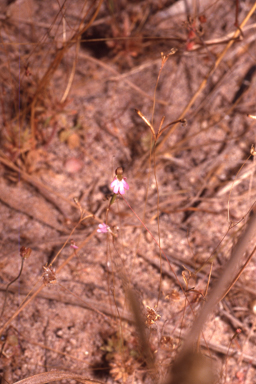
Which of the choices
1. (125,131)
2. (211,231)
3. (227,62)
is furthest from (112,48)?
(211,231)

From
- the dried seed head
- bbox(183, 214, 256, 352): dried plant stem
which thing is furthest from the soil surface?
bbox(183, 214, 256, 352): dried plant stem

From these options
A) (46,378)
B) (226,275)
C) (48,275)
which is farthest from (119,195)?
(46,378)

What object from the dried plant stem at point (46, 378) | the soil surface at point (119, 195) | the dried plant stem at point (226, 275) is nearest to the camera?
the dried plant stem at point (226, 275)

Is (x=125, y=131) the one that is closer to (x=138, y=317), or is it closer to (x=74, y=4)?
(x=74, y=4)

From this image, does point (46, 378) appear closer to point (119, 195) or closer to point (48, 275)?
point (48, 275)

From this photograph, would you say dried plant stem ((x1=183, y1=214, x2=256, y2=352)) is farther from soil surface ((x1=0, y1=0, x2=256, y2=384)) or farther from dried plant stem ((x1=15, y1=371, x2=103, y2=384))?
Result: dried plant stem ((x1=15, y1=371, x2=103, y2=384))

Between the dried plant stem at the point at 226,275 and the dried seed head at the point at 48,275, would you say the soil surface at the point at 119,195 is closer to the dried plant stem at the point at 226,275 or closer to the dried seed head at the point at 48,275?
the dried seed head at the point at 48,275

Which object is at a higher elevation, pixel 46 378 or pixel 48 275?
pixel 48 275

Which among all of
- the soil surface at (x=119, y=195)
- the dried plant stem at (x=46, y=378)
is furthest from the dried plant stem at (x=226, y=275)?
the dried plant stem at (x=46, y=378)
